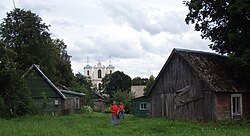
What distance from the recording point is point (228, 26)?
31484 mm

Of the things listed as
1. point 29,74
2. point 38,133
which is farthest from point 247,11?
point 29,74

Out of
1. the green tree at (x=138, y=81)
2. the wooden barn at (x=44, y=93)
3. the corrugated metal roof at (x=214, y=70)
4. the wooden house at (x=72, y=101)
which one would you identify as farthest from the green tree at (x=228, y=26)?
the green tree at (x=138, y=81)

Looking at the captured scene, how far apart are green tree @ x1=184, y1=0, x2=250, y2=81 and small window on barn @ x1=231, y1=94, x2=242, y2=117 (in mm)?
1842

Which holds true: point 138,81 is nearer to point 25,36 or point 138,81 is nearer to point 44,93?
point 25,36

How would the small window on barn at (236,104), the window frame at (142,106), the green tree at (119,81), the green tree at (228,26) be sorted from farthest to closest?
the green tree at (119,81) → the window frame at (142,106) → the small window on barn at (236,104) → the green tree at (228,26)

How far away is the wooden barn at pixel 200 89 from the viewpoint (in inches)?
1265

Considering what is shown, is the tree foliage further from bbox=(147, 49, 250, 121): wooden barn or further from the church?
the church

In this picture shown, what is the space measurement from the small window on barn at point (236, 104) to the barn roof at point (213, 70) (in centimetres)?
64

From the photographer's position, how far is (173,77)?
36.6 m

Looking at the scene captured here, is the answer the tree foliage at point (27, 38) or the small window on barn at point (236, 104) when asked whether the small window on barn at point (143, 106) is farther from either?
the small window on barn at point (236, 104)

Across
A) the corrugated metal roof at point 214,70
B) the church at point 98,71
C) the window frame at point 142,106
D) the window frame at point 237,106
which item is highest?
the church at point 98,71

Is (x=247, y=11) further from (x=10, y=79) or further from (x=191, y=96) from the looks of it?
(x=10, y=79)

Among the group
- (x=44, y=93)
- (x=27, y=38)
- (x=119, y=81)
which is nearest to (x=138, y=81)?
(x=119, y=81)

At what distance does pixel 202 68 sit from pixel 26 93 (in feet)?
60.3
